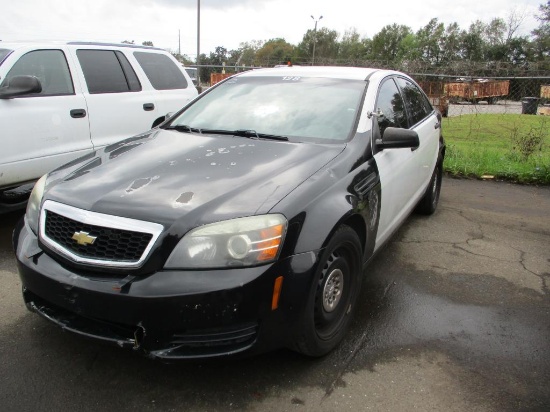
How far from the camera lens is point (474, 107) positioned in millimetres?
15758

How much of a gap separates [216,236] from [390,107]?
2.32 m

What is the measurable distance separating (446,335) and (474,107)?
14.4m

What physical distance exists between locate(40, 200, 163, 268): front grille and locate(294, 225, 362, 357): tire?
87 centimetres

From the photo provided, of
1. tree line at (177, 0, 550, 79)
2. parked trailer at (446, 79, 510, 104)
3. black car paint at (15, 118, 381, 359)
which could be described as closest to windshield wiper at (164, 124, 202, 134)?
black car paint at (15, 118, 381, 359)

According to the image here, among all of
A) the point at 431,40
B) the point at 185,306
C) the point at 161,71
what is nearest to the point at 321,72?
the point at 185,306

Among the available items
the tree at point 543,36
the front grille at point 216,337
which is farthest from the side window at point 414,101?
the tree at point 543,36

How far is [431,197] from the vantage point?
17.8 feet

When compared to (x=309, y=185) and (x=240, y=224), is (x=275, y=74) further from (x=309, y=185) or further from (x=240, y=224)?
(x=240, y=224)

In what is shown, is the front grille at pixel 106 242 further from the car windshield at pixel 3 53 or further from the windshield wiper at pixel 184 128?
the car windshield at pixel 3 53

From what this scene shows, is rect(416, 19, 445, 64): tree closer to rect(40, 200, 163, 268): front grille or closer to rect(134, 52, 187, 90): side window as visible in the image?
rect(134, 52, 187, 90): side window

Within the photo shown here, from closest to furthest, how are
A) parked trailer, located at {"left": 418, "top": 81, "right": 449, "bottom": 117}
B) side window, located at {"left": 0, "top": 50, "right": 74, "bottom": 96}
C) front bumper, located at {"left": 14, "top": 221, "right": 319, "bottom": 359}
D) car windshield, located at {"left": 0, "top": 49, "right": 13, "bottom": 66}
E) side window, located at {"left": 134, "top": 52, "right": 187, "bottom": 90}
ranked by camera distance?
1. front bumper, located at {"left": 14, "top": 221, "right": 319, "bottom": 359}
2. car windshield, located at {"left": 0, "top": 49, "right": 13, "bottom": 66}
3. side window, located at {"left": 0, "top": 50, "right": 74, "bottom": 96}
4. side window, located at {"left": 134, "top": 52, "right": 187, "bottom": 90}
5. parked trailer, located at {"left": 418, "top": 81, "right": 449, "bottom": 117}

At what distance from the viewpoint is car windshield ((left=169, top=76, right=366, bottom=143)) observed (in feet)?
11.1

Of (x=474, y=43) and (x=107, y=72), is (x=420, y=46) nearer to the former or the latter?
(x=474, y=43)

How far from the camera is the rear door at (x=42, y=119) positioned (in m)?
4.51
